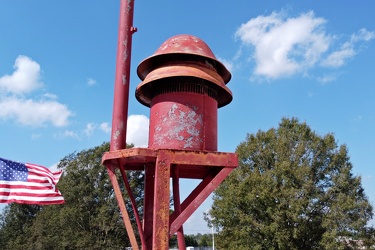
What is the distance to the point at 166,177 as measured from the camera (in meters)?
7.71

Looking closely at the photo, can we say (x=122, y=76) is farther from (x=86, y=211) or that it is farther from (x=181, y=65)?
(x=86, y=211)

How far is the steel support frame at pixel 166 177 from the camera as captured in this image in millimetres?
7512

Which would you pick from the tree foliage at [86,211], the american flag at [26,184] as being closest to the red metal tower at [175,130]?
the american flag at [26,184]

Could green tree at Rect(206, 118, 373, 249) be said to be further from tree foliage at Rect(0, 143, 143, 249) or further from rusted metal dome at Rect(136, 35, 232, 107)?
rusted metal dome at Rect(136, 35, 232, 107)

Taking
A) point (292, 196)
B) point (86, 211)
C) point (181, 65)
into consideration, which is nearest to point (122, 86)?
point (181, 65)

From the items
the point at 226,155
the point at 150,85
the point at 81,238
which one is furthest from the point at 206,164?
the point at 81,238

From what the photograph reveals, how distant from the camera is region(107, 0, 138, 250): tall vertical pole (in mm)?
8562

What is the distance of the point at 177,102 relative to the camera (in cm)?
865

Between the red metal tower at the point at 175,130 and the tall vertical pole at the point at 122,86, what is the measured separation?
0.07 ft

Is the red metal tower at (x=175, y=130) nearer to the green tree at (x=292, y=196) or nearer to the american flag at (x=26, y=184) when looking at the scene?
the american flag at (x=26, y=184)

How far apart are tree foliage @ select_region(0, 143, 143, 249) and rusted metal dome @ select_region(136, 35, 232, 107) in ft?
87.4

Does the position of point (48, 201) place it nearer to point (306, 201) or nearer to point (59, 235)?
point (306, 201)

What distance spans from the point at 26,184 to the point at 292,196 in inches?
873

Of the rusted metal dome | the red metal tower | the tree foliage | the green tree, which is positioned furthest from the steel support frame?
the tree foliage
